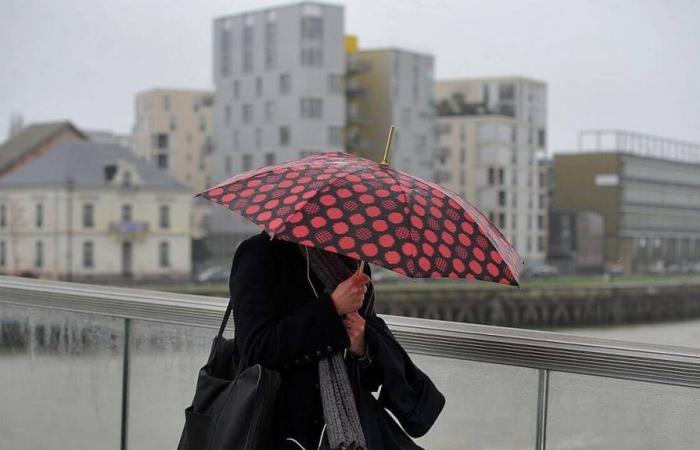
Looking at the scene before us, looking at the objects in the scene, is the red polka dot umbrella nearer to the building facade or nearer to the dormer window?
the dormer window

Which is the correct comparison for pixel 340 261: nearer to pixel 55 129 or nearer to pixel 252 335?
pixel 252 335

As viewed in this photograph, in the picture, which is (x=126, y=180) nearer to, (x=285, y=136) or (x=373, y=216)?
(x=285, y=136)

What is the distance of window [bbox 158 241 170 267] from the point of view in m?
60.2

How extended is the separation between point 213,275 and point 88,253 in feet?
23.5

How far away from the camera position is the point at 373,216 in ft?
6.87

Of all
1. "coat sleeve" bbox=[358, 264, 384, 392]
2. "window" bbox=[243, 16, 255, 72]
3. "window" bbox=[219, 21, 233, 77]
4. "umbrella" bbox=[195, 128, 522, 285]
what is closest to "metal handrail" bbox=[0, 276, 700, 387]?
"umbrella" bbox=[195, 128, 522, 285]

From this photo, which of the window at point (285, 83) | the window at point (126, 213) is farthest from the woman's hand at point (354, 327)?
the window at point (285, 83)

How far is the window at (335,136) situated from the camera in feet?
209

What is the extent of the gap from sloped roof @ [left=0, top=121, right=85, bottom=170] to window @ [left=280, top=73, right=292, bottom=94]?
530 inches

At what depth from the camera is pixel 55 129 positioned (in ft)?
214

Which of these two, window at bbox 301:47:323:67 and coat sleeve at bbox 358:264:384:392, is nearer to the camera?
coat sleeve at bbox 358:264:384:392

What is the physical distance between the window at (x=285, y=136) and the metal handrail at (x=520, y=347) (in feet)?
197

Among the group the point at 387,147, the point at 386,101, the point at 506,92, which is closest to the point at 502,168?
the point at 506,92

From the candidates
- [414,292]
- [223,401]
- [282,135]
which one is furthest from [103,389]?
[282,135]
